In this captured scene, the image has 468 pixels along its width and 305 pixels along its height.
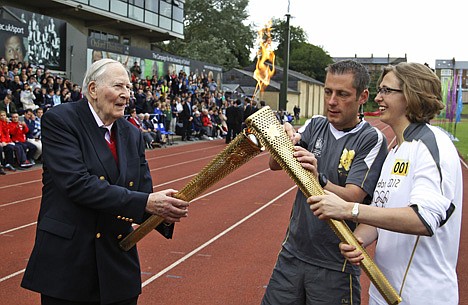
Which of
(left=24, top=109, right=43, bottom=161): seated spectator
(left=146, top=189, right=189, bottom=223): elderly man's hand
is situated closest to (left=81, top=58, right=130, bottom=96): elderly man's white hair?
(left=146, top=189, right=189, bottom=223): elderly man's hand

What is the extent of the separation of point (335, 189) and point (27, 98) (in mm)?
14713

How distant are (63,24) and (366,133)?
71.2 ft

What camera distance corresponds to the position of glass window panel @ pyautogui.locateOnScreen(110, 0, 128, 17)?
93.3 ft

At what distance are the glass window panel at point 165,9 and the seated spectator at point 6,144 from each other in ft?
71.3

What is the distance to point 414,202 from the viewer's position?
7.07ft

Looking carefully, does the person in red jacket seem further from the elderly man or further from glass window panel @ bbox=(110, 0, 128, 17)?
glass window panel @ bbox=(110, 0, 128, 17)

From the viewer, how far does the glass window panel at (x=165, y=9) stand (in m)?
33.3

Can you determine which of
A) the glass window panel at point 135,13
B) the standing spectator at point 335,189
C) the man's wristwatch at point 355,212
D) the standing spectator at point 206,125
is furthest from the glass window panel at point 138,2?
the man's wristwatch at point 355,212

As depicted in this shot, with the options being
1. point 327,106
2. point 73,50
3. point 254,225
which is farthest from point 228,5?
point 327,106

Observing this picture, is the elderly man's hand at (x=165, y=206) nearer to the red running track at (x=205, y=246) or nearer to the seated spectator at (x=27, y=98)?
the red running track at (x=205, y=246)

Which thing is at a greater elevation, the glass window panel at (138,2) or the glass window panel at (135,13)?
the glass window panel at (138,2)

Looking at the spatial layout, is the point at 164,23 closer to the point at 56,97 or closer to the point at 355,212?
the point at 56,97

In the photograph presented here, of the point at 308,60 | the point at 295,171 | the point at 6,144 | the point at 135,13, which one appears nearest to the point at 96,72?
the point at 295,171

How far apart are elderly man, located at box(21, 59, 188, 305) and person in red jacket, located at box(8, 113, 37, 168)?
37.6 feet
